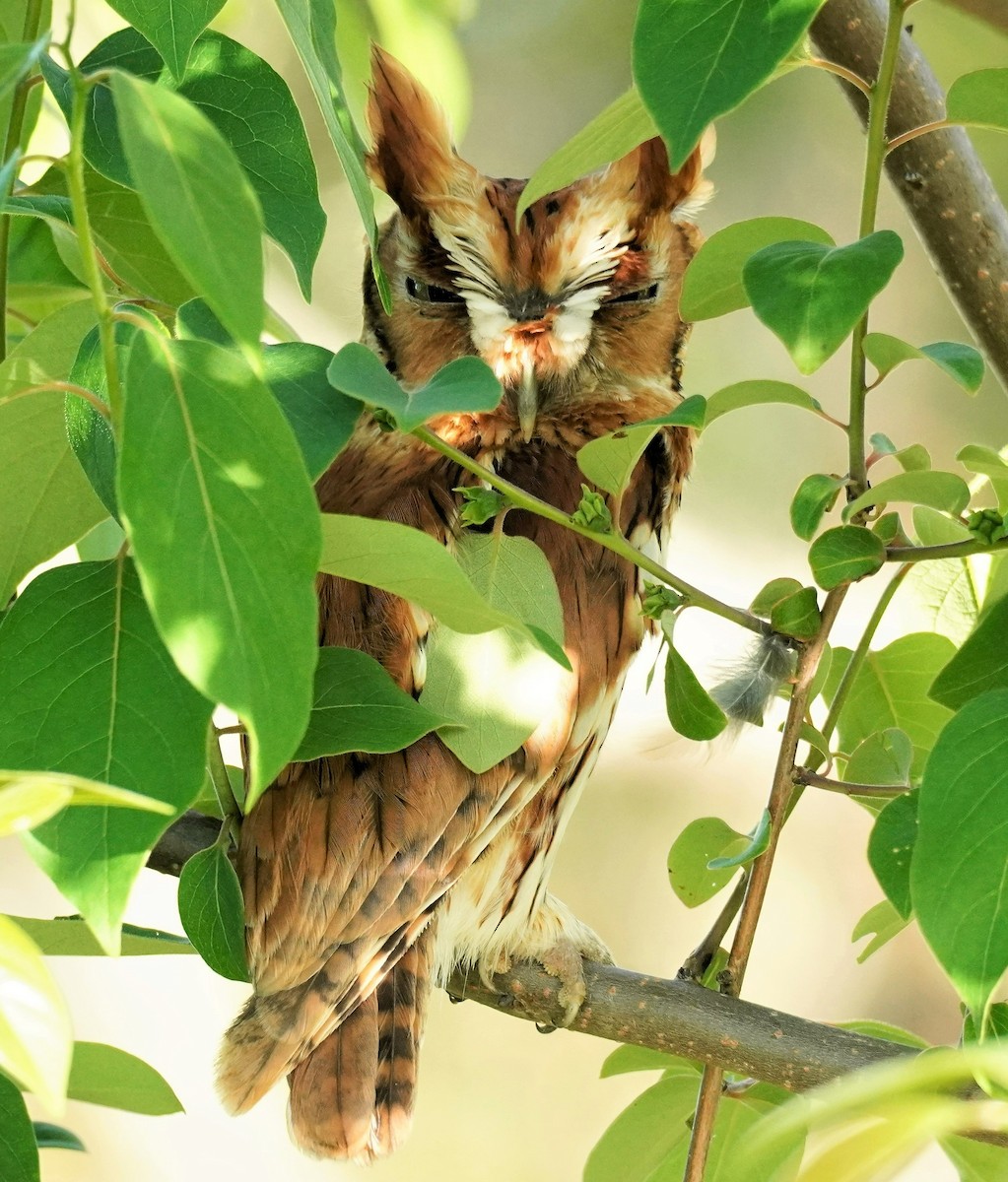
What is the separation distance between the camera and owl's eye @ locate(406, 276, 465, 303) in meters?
1.27

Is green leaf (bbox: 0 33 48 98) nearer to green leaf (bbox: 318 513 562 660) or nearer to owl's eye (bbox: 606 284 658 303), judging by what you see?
green leaf (bbox: 318 513 562 660)

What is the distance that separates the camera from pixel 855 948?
316 centimetres

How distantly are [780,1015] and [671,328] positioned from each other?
0.72 metres

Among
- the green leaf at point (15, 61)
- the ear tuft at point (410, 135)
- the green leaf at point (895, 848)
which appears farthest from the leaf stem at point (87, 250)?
the ear tuft at point (410, 135)

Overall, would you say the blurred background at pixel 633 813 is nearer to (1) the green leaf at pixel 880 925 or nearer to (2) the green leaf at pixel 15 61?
(1) the green leaf at pixel 880 925

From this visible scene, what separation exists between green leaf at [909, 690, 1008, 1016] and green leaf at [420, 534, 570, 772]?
240 millimetres

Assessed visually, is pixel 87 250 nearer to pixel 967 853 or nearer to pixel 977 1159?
pixel 967 853

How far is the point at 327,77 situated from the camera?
22.8 inches

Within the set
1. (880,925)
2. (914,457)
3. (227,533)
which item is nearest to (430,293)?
(914,457)

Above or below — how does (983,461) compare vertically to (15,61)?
above

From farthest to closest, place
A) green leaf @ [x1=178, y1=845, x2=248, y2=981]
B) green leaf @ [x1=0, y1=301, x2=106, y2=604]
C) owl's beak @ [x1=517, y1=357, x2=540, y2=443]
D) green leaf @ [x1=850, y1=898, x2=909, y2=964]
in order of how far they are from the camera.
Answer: owl's beak @ [x1=517, y1=357, x2=540, y2=443] → green leaf @ [x1=850, y1=898, x2=909, y2=964] → green leaf @ [x1=178, y1=845, x2=248, y2=981] → green leaf @ [x1=0, y1=301, x2=106, y2=604]

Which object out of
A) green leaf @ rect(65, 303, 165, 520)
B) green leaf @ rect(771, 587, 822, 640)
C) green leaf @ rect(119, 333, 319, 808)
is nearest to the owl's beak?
green leaf @ rect(771, 587, 822, 640)

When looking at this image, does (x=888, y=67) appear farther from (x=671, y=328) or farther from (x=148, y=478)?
(x=671, y=328)

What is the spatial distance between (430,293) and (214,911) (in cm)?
73
